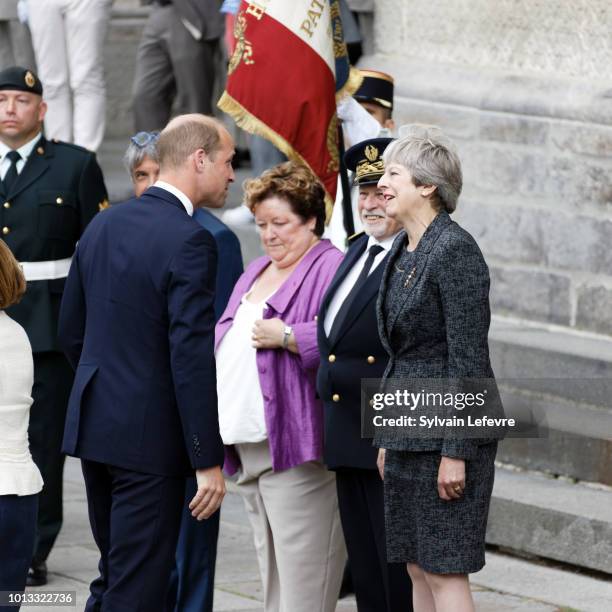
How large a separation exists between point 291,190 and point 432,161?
1.07 m

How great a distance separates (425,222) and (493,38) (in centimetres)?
388

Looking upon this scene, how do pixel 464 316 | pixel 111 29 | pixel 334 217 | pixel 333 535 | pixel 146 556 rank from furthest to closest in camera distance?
1. pixel 111 29
2. pixel 334 217
3. pixel 333 535
4. pixel 146 556
5. pixel 464 316

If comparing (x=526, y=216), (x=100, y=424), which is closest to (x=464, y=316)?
(x=100, y=424)

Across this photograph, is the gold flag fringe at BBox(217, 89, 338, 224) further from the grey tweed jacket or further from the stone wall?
the grey tweed jacket

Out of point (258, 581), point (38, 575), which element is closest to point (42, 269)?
point (38, 575)

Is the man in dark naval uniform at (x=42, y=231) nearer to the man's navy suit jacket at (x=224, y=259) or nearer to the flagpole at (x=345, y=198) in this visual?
the man's navy suit jacket at (x=224, y=259)

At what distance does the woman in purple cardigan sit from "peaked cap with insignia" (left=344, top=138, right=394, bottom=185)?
0.22m

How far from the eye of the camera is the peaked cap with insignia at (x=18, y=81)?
281 inches

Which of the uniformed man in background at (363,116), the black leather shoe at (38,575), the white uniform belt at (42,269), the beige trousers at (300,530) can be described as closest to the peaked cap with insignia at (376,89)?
the uniformed man in background at (363,116)

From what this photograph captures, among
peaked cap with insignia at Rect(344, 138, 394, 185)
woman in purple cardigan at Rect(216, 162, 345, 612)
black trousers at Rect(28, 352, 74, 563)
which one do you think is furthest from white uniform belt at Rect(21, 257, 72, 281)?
peaked cap with insignia at Rect(344, 138, 394, 185)

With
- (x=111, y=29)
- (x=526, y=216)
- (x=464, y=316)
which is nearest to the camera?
(x=464, y=316)

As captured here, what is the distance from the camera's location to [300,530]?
586cm

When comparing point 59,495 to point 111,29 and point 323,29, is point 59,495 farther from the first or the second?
point 111,29

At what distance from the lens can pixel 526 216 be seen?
8336 millimetres
